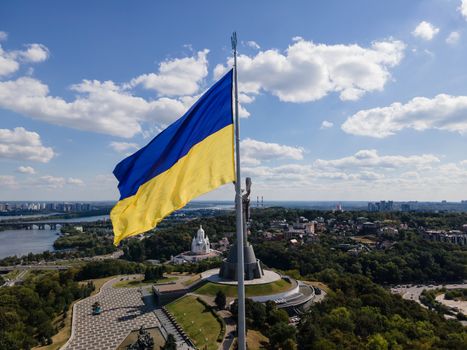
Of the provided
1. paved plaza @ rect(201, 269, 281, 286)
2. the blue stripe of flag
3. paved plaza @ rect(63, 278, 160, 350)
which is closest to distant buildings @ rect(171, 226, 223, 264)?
paved plaza @ rect(63, 278, 160, 350)

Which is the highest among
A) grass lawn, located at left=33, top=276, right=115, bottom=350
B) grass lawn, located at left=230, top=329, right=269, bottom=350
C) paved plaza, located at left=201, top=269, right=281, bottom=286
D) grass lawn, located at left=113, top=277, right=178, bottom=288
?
paved plaza, located at left=201, top=269, right=281, bottom=286

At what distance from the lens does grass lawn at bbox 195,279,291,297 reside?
1371 inches

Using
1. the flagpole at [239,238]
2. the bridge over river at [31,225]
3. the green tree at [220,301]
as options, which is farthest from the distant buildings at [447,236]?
the bridge over river at [31,225]

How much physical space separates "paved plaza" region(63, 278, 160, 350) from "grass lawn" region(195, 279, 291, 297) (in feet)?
17.6

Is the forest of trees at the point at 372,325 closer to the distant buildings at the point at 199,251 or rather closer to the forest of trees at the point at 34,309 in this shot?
the forest of trees at the point at 34,309

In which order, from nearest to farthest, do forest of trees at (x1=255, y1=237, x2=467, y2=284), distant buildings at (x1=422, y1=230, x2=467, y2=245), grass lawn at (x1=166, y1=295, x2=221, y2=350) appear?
grass lawn at (x1=166, y1=295, x2=221, y2=350) < forest of trees at (x1=255, y1=237, x2=467, y2=284) < distant buildings at (x1=422, y1=230, x2=467, y2=245)

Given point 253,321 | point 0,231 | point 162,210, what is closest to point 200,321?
point 253,321

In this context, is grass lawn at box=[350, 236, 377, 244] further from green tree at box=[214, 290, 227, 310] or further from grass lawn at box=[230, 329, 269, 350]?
grass lawn at box=[230, 329, 269, 350]

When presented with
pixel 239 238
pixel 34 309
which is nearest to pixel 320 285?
pixel 34 309

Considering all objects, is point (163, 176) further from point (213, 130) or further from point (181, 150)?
point (213, 130)

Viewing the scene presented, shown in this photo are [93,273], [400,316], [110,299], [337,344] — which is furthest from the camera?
[93,273]

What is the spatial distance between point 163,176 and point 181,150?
2.72 ft

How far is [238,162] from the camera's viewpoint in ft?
31.2

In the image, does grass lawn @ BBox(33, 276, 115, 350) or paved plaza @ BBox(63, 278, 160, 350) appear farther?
paved plaza @ BBox(63, 278, 160, 350)
